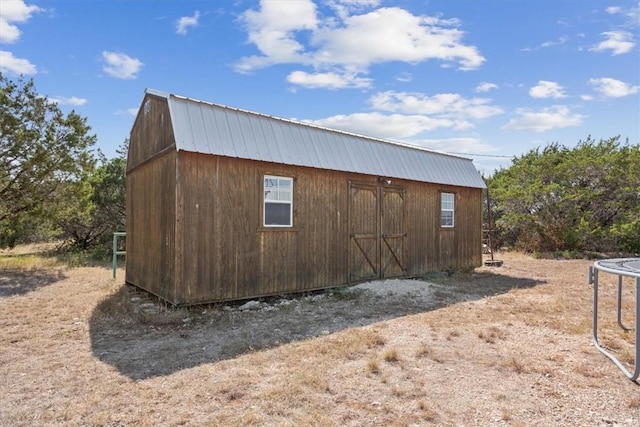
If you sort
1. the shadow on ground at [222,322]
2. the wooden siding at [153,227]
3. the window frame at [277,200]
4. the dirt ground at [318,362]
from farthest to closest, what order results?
the window frame at [277,200] < the wooden siding at [153,227] < the shadow on ground at [222,322] < the dirt ground at [318,362]

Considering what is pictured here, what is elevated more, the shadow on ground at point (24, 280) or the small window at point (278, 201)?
the small window at point (278, 201)

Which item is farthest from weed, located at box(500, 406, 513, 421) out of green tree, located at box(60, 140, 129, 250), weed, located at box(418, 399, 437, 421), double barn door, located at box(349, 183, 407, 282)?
green tree, located at box(60, 140, 129, 250)

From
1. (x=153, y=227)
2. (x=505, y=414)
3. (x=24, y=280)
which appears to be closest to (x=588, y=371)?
(x=505, y=414)

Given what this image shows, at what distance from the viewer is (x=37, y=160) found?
12055mm

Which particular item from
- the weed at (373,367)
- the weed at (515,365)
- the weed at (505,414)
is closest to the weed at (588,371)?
the weed at (515,365)

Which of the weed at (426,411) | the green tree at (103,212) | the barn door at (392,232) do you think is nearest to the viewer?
the weed at (426,411)

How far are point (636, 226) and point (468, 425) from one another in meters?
17.3

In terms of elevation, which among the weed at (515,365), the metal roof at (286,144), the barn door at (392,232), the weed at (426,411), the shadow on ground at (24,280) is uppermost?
the metal roof at (286,144)

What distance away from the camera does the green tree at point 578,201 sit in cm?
1625

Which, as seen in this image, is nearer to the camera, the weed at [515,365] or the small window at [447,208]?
the weed at [515,365]

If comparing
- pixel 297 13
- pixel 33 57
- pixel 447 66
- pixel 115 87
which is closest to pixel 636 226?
pixel 447 66

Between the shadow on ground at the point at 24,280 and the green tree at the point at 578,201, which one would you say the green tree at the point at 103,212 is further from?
the green tree at the point at 578,201

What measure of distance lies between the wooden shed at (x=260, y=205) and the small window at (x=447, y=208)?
690mm

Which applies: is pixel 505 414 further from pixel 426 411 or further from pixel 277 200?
pixel 277 200
